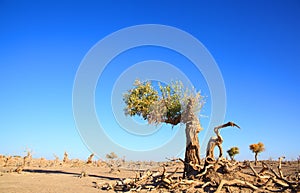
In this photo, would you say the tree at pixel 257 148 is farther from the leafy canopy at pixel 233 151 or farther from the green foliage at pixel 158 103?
the green foliage at pixel 158 103

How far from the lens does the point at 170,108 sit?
16.9 m

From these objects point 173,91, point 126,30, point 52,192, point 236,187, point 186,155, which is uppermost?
point 126,30

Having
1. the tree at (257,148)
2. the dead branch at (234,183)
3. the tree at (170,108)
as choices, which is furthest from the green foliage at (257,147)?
the dead branch at (234,183)

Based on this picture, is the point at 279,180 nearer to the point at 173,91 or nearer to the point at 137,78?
the point at 173,91

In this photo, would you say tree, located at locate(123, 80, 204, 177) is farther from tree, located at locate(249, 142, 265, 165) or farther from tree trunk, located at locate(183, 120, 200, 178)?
tree, located at locate(249, 142, 265, 165)

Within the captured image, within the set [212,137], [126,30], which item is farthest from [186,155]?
[126,30]

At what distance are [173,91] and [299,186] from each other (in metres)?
8.75

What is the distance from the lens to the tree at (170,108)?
1576 cm

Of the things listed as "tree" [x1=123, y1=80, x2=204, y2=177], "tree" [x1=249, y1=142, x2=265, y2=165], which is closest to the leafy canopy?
"tree" [x1=249, y1=142, x2=265, y2=165]

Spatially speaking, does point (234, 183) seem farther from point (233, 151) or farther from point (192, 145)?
point (233, 151)

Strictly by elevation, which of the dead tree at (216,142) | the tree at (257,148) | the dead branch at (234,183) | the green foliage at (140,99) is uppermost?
the tree at (257,148)

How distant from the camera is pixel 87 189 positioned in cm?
1334

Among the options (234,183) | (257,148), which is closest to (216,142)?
(234,183)

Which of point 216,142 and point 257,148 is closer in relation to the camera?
point 216,142
